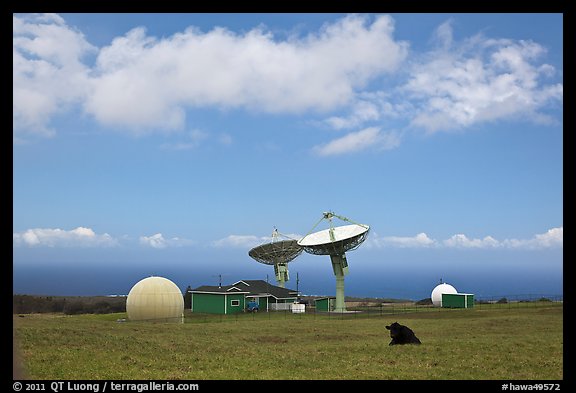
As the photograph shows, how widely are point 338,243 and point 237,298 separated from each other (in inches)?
505

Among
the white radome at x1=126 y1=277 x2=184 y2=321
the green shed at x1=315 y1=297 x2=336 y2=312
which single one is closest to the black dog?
the white radome at x1=126 y1=277 x2=184 y2=321

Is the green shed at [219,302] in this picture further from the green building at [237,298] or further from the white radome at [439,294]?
the white radome at [439,294]

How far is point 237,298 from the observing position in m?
62.3

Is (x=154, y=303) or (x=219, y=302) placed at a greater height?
(x=154, y=303)

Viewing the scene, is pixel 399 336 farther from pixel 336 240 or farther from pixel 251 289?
pixel 251 289

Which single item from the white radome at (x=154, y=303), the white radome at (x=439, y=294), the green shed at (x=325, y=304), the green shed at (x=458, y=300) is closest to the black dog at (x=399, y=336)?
the white radome at (x=154, y=303)

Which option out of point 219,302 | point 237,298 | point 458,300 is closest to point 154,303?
point 219,302

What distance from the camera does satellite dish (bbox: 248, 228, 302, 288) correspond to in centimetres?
7338

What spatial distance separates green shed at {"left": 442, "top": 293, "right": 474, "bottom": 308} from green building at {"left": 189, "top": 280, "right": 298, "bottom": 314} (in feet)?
60.1

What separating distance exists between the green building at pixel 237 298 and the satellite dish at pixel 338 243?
306 inches
